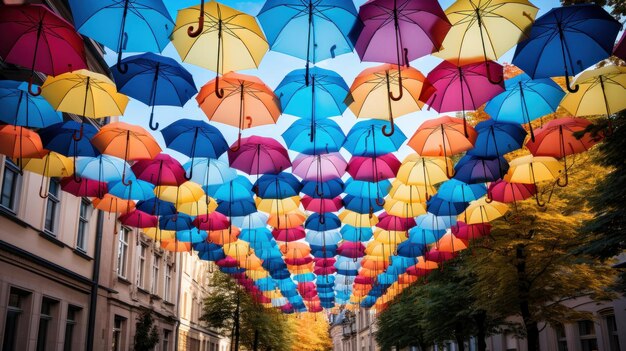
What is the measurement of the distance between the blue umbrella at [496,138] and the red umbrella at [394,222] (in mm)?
5545

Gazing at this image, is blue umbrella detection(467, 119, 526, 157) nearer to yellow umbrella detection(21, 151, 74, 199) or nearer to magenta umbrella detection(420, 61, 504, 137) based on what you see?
magenta umbrella detection(420, 61, 504, 137)

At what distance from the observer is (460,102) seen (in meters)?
9.47

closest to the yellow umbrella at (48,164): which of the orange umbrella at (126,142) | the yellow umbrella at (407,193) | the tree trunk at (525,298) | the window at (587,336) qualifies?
the orange umbrella at (126,142)

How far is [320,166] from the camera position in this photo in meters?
12.8

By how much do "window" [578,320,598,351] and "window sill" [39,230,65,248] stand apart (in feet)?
62.9

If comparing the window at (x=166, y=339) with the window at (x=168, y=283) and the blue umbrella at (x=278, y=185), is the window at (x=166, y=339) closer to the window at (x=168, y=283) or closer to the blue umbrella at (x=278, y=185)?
the window at (x=168, y=283)

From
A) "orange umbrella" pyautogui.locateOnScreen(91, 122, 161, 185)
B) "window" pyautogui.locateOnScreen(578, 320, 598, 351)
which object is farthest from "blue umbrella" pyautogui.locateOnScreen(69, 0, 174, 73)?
"window" pyautogui.locateOnScreen(578, 320, 598, 351)

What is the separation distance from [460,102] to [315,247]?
38.6 ft

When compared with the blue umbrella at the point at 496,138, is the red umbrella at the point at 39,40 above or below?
above

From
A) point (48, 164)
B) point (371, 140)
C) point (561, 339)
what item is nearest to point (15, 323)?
point (48, 164)

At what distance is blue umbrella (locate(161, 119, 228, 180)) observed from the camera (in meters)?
11.4

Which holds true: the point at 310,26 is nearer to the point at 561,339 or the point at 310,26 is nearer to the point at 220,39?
the point at 220,39

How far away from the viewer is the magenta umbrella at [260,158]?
12.1 m

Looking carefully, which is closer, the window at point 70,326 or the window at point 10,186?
the window at point 10,186
